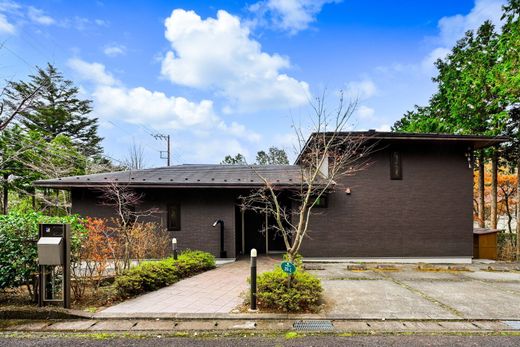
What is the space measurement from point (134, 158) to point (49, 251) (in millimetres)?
14137

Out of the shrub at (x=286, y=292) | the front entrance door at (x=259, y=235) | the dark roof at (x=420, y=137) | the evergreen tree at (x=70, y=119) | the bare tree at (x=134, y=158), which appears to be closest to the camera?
the shrub at (x=286, y=292)

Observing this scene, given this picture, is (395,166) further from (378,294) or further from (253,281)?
(253,281)

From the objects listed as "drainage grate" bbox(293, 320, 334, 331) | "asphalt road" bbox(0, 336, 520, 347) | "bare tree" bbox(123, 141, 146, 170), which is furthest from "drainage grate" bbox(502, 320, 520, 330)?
"bare tree" bbox(123, 141, 146, 170)

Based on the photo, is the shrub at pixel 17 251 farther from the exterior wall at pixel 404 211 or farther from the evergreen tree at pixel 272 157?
the evergreen tree at pixel 272 157

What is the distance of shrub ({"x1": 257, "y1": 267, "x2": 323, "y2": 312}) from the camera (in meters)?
4.08

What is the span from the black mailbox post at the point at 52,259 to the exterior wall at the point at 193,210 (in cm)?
413

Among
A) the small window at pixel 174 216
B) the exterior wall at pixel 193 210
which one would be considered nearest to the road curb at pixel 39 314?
the exterior wall at pixel 193 210

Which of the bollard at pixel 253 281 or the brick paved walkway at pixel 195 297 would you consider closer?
the bollard at pixel 253 281

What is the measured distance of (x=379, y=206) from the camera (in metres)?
8.52

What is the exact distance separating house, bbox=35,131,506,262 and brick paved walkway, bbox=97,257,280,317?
2.33m

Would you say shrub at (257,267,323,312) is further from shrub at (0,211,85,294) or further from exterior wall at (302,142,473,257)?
exterior wall at (302,142,473,257)

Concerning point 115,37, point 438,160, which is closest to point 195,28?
point 115,37

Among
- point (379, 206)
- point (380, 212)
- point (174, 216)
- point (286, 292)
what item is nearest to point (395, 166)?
point (379, 206)

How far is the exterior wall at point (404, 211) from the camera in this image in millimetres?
8445
